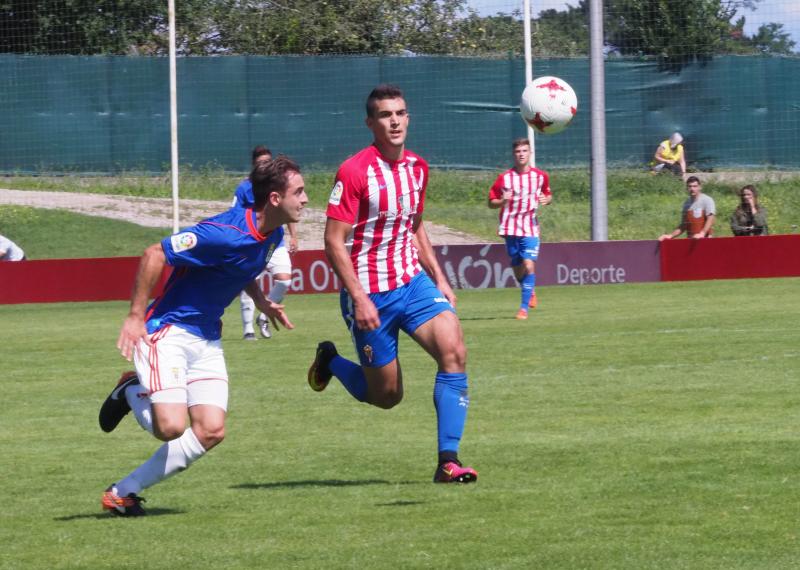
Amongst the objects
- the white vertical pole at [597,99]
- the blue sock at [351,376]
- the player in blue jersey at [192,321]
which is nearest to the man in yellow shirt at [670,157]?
the white vertical pole at [597,99]

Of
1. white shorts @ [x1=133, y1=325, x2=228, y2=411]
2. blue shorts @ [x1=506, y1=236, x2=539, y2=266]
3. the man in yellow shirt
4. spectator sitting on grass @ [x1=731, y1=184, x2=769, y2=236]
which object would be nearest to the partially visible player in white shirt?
blue shorts @ [x1=506, y1=236, x2=539, y2=266]

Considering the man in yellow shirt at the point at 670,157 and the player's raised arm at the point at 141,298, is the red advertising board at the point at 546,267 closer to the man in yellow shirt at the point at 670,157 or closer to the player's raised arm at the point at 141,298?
the man in yellow shirt at the point at 670,157

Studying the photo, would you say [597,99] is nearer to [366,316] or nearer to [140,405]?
[366,316]

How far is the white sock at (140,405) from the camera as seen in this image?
6.72 metres

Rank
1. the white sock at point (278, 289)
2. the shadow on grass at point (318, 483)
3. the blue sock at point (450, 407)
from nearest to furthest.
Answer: the blue sock at point (450, 407)
the shadow on grass at point (318, 483)
the white sock at point (278, 289)

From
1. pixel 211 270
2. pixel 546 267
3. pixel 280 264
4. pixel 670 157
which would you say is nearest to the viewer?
pixel 211 270

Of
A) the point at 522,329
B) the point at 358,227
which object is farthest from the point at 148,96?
the point at 358,227

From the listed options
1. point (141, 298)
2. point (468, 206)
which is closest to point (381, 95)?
point (141, 298)

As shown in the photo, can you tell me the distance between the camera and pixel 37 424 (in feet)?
31.7

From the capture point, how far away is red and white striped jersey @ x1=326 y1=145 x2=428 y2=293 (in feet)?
24.1

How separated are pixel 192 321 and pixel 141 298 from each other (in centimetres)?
45

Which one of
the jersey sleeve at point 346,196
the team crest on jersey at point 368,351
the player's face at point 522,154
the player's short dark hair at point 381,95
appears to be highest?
the player's short dark hair at point 381,95

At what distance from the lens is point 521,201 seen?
17.7m

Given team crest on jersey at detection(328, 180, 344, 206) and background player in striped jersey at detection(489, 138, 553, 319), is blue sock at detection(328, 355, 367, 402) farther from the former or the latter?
background player in striped jersey at detection(489, 138, 553, 319)
